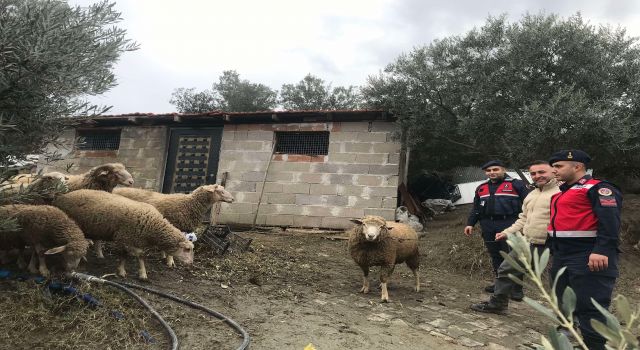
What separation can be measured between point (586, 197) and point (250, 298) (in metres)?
3.79

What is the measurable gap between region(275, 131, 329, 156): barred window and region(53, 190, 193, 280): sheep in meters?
6.46

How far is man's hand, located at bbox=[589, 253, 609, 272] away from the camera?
336 centimetres

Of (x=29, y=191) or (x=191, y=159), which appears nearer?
(x=29, y=191)

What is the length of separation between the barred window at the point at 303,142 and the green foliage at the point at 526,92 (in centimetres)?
188

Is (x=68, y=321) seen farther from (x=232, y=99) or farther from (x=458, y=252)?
(x=232, y=99)

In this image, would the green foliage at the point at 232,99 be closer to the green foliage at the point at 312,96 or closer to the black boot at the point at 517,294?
the green foliage at the point at 312,96

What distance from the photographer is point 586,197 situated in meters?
3.64

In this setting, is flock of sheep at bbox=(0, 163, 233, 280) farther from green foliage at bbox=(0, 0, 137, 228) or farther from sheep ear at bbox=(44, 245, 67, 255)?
green foliage at bbox=(0, 0, 137, 228)

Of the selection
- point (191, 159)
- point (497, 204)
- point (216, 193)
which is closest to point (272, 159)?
point (191, 159)

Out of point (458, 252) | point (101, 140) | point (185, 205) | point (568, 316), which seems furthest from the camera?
point (101, 140)

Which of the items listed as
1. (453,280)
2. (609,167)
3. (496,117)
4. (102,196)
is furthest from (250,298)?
(609,167)

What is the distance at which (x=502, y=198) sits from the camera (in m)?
6.04

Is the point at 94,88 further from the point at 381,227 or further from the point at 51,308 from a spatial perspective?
the point at 381,227

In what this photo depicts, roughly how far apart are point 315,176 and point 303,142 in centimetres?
113
